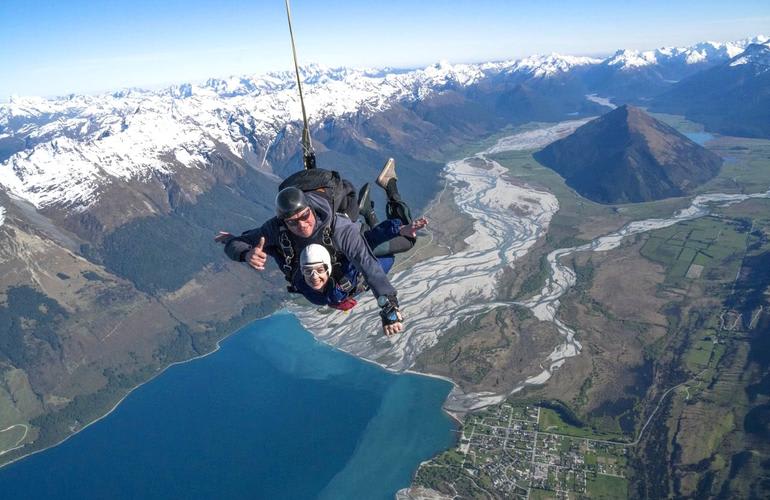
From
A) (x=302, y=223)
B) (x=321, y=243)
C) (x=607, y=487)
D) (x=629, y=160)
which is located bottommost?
(x=607, y=487)

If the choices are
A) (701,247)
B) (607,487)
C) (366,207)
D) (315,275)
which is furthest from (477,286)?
(315,275)

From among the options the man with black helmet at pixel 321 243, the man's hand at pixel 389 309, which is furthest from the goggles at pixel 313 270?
the man's hand at pixel 389 309

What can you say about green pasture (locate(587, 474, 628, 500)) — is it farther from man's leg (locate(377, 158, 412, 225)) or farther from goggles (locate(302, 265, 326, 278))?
goggles (locate(302, 265, 326, 278))

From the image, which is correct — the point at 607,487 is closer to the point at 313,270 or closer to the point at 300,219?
the point at 313,270

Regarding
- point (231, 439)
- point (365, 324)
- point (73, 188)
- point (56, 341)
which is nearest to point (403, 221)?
point (231, 439)

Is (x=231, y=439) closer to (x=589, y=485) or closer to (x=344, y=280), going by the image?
(x=589, y=485)

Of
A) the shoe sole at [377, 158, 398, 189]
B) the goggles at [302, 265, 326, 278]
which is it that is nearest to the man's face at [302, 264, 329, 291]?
the goggles at [302, 265, 326, 278]

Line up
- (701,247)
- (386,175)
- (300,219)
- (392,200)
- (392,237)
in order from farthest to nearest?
(701,247), (386,175), (392,200), (392,237), (300,219)
